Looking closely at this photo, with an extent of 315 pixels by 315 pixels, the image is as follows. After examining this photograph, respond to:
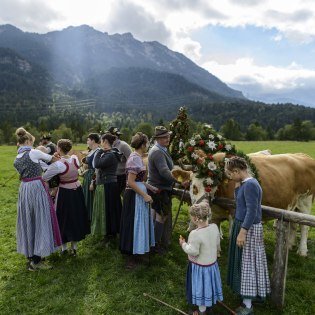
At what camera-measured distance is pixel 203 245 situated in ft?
15.6

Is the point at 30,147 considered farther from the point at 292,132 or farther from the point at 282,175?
the point at 292,132

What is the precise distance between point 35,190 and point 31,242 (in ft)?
3.25

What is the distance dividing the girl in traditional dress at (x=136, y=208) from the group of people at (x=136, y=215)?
0.06 ft

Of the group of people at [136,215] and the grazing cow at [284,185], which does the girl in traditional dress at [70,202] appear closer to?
the group of people at [136,215]

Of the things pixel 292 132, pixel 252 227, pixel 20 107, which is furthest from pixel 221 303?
pixel 20 107

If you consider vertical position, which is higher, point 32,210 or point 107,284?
point 32,210

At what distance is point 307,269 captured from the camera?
6.82 m

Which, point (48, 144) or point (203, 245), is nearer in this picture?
point (203, 245)

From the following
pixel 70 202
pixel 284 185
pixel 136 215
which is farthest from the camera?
pixel 284 185

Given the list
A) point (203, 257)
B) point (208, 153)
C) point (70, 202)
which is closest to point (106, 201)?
point (70, 202)

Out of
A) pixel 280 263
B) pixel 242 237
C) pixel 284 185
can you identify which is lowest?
pixel 280 263

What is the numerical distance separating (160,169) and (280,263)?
8.32 feet

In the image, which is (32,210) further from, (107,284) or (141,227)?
(141,227)

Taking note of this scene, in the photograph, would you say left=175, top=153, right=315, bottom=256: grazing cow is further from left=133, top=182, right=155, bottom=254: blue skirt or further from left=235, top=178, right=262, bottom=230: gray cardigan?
left=235, top=178, right=262, bottom=230: gray cardigan
